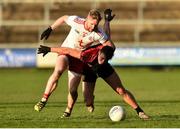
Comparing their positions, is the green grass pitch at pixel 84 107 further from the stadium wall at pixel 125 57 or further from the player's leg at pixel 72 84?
the stadium wall at pixel 125 57

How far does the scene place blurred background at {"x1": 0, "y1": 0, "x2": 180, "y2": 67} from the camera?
38.1 m

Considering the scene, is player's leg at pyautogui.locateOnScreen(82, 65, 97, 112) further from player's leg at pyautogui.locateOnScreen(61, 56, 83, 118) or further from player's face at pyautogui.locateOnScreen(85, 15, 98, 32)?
player's face at pyautogui.locateOnScreen(85, 15, 98, 32)

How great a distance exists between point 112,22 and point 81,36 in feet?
89.1

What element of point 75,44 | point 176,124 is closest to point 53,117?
point 75,44

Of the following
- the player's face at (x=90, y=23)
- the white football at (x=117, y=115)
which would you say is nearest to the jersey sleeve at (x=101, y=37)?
the player's face at (x=90, y=23)

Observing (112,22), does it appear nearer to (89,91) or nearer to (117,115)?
(89,91)

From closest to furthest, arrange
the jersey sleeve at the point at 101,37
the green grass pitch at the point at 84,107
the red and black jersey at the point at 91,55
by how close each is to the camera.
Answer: the green grass pitch at the point at 84,107
the jersey sleeve at the point at 101,37
the red and black jersey at the point at 91,55

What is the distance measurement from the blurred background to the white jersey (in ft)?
78.0

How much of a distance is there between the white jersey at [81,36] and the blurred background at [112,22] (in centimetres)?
2378

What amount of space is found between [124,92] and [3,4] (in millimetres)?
28267

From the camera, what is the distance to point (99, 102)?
653 inches

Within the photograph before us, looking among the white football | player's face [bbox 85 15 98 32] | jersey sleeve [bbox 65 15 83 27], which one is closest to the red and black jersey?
player's face [bbox 85 15 98 32]

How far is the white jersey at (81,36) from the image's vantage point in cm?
1136

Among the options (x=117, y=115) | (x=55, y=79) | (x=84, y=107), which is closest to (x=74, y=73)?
(x=55, y=79)
